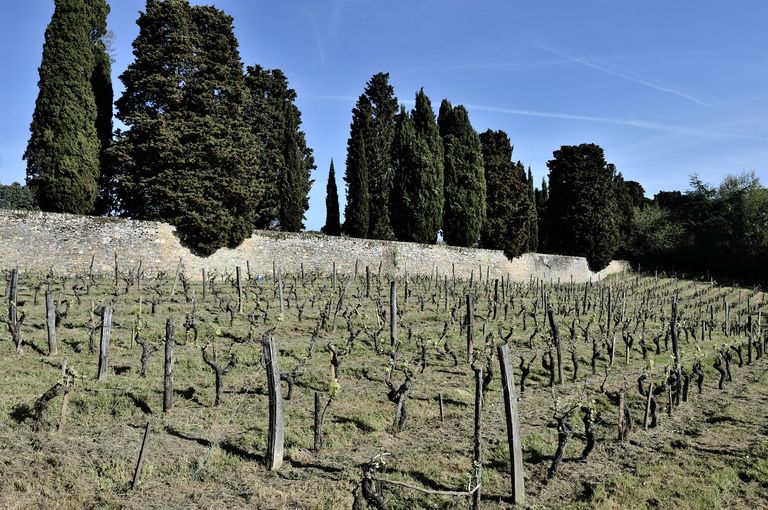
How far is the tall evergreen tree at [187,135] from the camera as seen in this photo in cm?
2491

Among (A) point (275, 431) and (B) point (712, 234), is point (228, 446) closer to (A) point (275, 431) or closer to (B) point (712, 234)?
(A) point (275, 431)

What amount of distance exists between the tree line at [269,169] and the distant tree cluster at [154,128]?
0.22 ft

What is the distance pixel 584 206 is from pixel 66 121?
38.4 meters

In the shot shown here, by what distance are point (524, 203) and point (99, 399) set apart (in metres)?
36.0

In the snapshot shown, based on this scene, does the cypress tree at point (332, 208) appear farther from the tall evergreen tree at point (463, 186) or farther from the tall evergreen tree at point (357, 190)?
the tall evergreen tree at point (463, 186)

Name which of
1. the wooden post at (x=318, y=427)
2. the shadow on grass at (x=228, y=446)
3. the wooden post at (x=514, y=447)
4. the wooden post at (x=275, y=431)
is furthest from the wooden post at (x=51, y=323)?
the wooden post at (x=514, y=447)

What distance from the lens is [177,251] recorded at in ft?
81.0

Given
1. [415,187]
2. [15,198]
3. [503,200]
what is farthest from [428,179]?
[15,198]

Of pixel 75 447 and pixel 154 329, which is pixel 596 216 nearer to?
pixel 154 329

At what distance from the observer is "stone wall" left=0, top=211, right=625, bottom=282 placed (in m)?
21.2

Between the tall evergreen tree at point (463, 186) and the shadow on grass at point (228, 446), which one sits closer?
the shadow on grass at point (228, 446)

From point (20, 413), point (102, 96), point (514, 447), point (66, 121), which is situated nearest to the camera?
point (514, 447)

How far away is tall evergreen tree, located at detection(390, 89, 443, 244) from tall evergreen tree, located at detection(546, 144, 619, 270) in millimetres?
14707

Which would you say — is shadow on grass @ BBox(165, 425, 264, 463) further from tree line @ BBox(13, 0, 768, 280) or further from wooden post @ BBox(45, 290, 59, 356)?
tree line @ BBox(13, 0, 768, 280)
